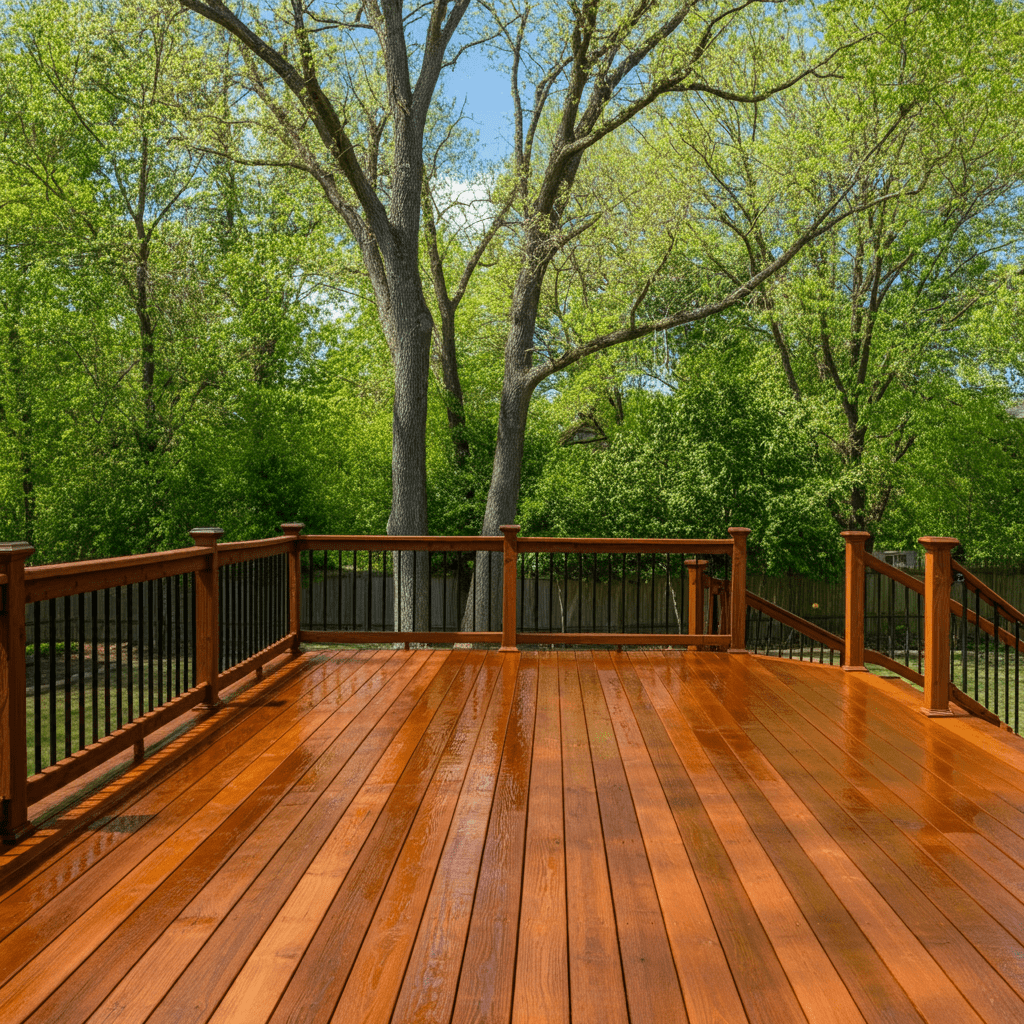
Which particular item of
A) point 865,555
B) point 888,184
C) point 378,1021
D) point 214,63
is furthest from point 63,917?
point 888,184

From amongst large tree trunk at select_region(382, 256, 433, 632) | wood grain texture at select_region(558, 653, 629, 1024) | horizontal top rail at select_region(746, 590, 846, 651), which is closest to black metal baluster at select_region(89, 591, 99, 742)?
wood grain texture at select_region(558, 653, 629, 1024)

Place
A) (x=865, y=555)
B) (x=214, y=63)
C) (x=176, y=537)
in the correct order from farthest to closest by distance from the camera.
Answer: (x=176, y=537) → (x=214, y=63) → (x=865, y=555)

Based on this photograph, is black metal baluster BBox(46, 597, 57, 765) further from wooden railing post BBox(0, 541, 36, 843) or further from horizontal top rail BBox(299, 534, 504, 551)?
horizontal top rail BBox(299, 534, 504, 551)

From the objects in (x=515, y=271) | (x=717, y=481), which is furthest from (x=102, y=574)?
(x=515, y=271)

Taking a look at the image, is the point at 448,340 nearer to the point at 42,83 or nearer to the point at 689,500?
the point at 689,500

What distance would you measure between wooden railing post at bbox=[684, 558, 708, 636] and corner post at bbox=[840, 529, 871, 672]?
56.5 inches

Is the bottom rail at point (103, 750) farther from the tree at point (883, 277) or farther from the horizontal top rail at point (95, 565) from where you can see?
the tree at point (883, 277)

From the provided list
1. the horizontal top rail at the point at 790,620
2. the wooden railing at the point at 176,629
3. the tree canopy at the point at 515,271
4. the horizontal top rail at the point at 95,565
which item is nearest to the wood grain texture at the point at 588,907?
the wooden railing at the point at 176,629

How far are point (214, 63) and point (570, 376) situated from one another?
12124 mm

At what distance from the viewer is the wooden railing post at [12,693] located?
314cm

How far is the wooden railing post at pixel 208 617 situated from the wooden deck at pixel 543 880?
0.45 metres

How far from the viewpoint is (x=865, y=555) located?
6613 millimetres

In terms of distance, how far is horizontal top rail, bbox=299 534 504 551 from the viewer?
727 centimetres

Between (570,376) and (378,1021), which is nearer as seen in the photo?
(378,1021)
